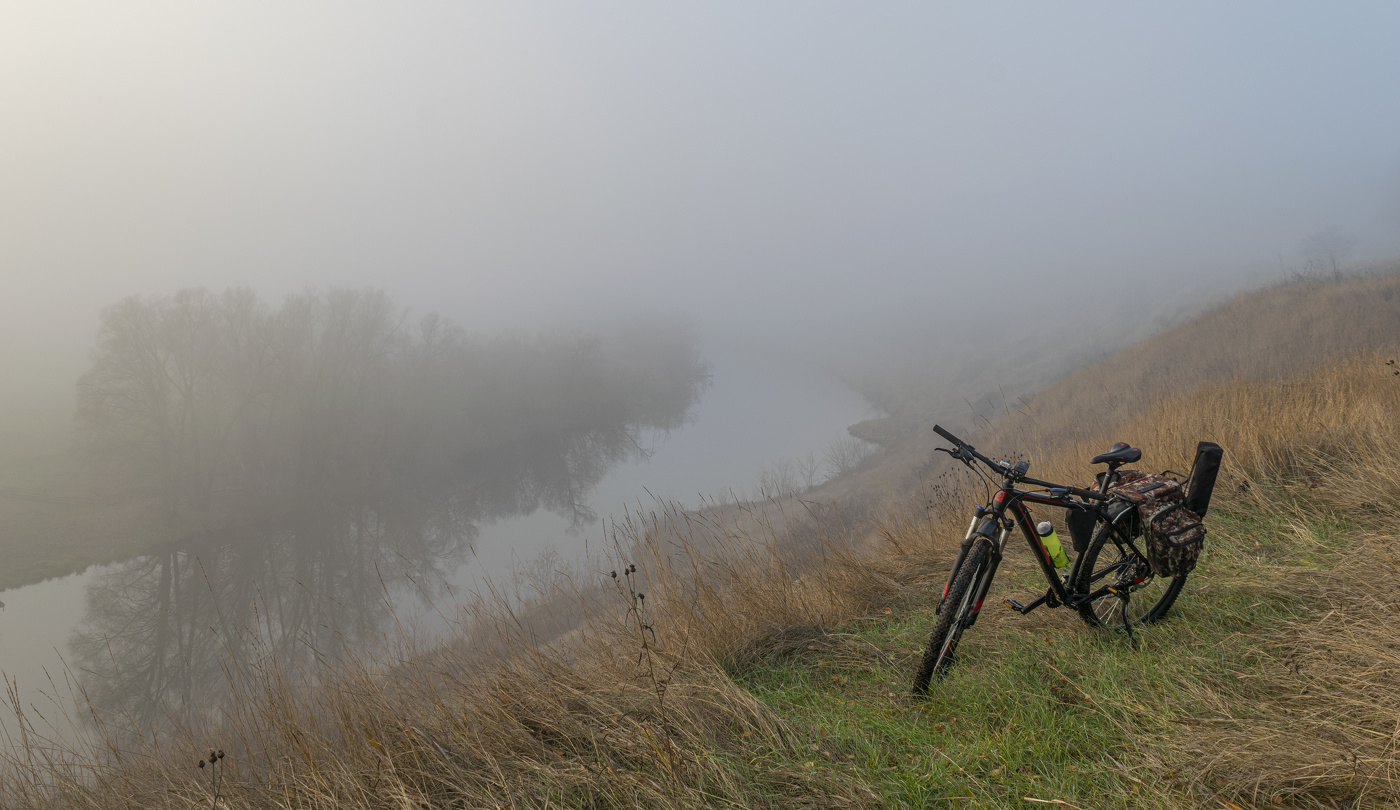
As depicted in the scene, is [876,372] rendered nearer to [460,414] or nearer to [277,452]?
[460,414]

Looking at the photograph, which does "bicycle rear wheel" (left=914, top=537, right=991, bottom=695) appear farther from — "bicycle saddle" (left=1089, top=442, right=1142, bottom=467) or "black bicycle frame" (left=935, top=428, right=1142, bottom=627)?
"bicycle saddle" (left=1089, top=442, right=1142, bottom=467)

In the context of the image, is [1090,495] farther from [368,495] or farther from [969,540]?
[368,495]

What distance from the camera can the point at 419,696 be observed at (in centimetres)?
407

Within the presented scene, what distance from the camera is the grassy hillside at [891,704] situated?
228cm

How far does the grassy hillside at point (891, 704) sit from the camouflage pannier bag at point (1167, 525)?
0.42 m

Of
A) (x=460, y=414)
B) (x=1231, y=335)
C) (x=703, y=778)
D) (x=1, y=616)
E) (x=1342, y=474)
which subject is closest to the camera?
(x=703, y=778)

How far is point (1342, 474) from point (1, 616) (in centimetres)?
3735

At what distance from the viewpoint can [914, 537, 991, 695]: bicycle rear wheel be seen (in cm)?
303

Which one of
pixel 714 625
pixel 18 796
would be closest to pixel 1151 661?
pixel 714 625

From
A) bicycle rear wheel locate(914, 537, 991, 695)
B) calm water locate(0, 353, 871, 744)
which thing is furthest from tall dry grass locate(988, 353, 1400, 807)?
calm water locate(0, 353, 871, 744)

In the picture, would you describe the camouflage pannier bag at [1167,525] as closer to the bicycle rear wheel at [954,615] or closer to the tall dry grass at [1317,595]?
the tall dry grass at [1317,595]

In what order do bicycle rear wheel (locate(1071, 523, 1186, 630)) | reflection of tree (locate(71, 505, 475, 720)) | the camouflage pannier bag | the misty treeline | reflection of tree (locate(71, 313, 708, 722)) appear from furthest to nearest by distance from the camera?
the misty treeline → reflection of tree (locate(71, 313, 708, 722)) → reflection of tree (locate(71, 505, 475, 720)) → bicycle rear wheel (locate(1071, 523, 1186, 630)) → the camouflage pannier bag

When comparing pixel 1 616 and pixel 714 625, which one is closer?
pixel 714 625

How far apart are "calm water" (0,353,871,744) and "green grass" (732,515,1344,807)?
17.5 feet
